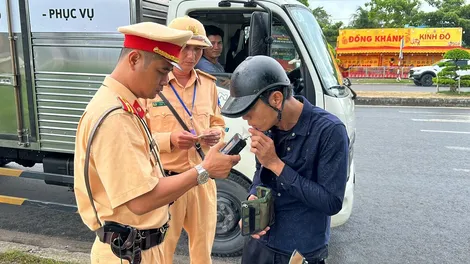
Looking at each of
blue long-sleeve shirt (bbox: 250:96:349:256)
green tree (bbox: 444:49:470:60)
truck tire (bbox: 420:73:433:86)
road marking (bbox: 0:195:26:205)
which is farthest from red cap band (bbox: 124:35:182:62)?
truck tire (bbox: 420:73:433:86)

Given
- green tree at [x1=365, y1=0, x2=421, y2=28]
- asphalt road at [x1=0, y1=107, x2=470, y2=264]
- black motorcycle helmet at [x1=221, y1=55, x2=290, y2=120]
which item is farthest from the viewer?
green tree at [x1=365, y1=0, x2=421, y2=28]

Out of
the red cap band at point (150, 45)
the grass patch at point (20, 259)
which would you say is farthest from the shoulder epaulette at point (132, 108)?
the grass patch at point (20, 259)

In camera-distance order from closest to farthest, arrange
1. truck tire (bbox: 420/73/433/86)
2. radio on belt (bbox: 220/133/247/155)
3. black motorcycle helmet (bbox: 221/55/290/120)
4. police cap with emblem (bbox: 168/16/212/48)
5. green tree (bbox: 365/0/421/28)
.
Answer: black motorcycle helmet (bbox: 221/55/290/120)
radio on belt (bbox: 220/133/247/155)
police cap with emblem (bbox: 168/16/212/48)
truck tire (bbox: 420/73/433/86)
green tree (bbox: 365/0/421/28)

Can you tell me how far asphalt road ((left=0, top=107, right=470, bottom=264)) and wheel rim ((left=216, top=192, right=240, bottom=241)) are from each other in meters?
0.23

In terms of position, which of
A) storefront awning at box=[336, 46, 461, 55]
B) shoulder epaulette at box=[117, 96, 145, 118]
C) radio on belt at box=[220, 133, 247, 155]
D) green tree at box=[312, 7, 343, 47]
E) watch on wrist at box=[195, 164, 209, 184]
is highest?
green tree at box=[312, 7, 343, 47]

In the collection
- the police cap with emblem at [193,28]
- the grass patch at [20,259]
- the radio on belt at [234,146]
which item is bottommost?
the grass patch at [20,259]

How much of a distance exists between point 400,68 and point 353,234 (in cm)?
2270

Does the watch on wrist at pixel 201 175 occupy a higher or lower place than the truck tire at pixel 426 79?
higher

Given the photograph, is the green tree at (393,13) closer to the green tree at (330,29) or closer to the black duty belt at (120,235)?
the green tree at (330,29)

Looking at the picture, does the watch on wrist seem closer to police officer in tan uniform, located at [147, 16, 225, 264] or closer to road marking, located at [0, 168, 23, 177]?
police officer in tan uniform, located at [147, 16, 225, 264]

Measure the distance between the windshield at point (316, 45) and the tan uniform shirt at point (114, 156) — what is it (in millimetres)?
2031

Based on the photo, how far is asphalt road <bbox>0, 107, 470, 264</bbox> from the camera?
12.4 ft

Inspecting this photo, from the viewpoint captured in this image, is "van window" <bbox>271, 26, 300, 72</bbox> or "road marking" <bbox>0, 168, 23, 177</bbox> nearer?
"van window" <bbox>271, 26, 300, 72</bbox>

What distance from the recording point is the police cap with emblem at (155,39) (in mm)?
1470
